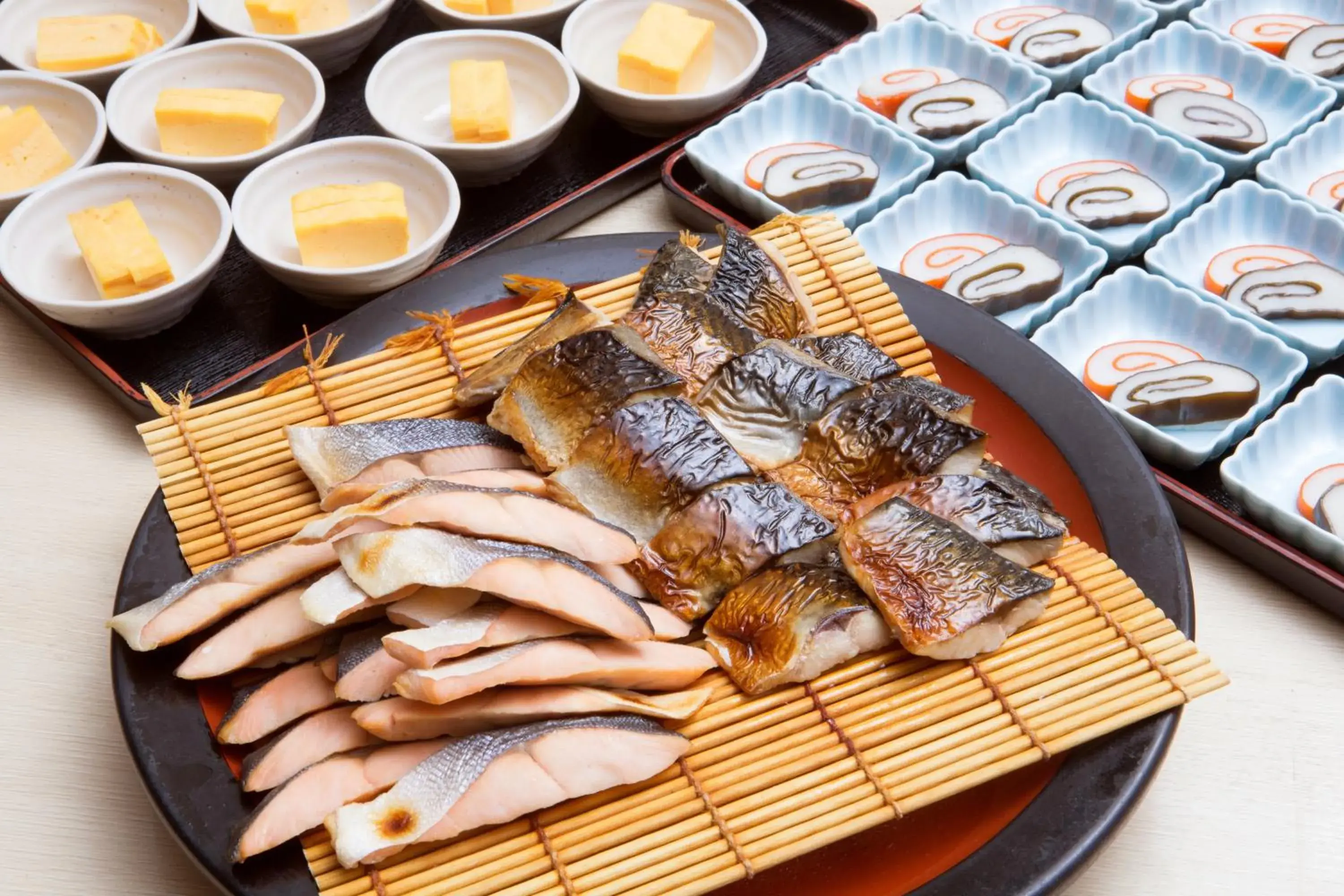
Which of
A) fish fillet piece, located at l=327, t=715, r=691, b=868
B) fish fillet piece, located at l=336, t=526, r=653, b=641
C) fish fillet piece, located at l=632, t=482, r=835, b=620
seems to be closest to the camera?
fish fillet piece, located at l=327, t=715, r=691, b=868

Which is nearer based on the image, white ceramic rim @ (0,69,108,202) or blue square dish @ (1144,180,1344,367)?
white ceramic rim @ (0,69,108,202)

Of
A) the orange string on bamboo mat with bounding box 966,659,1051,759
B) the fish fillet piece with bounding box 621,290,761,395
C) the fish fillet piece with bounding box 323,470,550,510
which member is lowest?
the orange string on bamboo mat with bounding box 966,659,1051,759

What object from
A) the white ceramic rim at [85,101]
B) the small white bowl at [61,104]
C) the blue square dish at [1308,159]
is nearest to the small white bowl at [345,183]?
the white ceramic rim at [85,101]

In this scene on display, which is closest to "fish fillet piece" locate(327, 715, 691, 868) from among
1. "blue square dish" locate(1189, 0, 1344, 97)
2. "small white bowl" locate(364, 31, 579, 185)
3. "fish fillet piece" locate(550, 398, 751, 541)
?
"fish fillet piece" locate(550, 398, 751, 541)

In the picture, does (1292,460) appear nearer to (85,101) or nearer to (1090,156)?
(1090,156)

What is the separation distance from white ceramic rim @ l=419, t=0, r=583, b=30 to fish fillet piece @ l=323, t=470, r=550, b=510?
2.41 meters

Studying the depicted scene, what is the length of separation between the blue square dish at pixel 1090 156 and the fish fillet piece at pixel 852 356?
1.44m

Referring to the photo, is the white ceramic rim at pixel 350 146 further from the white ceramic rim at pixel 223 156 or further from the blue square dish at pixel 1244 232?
the blue square dish at pixel 1244 232

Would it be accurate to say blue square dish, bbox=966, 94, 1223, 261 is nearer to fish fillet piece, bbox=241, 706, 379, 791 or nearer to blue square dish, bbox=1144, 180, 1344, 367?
blue square dish, bbox=1144, 180, 1344, 367

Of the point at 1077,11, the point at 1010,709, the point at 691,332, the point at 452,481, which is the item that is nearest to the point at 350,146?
the point at 691,332

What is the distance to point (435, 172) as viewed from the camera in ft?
12.2

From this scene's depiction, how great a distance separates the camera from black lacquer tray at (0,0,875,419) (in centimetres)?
343

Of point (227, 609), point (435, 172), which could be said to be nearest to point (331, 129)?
point (435, 172)

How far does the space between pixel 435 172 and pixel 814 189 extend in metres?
1.16
